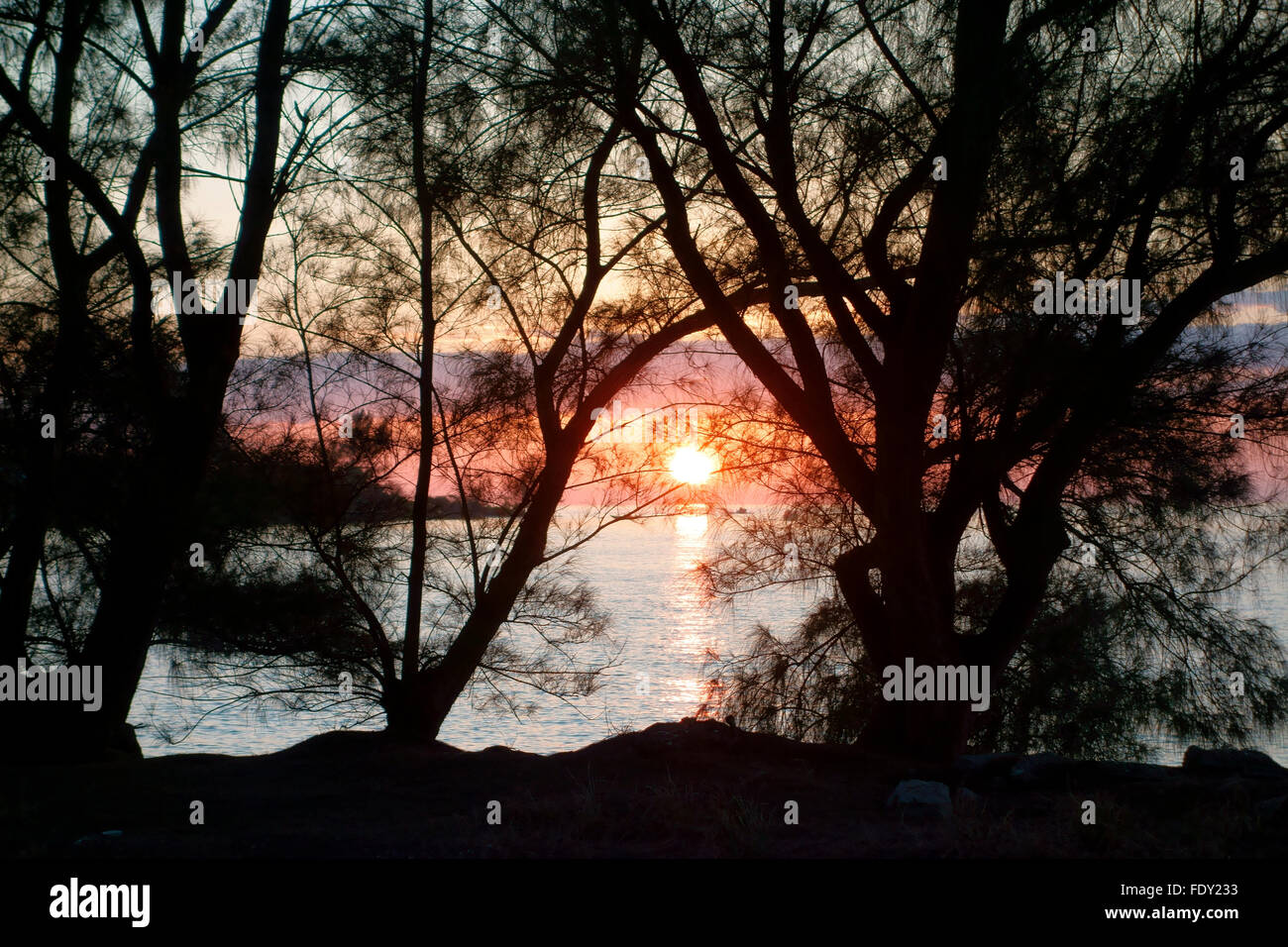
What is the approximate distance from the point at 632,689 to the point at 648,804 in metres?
13.8

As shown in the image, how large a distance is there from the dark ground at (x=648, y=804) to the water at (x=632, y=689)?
3.74 metres

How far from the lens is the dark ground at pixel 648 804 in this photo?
3877 mm

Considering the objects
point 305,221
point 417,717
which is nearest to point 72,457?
point 305,221

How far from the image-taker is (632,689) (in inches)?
711

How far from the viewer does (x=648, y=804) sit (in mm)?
4398

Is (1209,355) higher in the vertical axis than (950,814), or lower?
higher

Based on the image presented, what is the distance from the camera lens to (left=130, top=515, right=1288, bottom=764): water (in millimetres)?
10312

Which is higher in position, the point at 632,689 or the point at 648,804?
the point at 648,804

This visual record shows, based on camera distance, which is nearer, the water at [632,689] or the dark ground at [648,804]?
the dark ground at [648,804]

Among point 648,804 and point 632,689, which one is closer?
point 648,804

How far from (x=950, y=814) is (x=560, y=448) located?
411cm

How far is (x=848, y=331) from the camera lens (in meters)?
6.12

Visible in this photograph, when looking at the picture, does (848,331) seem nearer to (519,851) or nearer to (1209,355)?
(1209,355)
